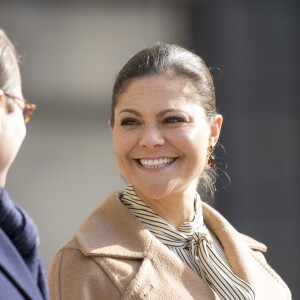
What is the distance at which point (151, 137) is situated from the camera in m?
2.51

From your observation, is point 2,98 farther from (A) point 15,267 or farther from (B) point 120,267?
(B) point 120,267

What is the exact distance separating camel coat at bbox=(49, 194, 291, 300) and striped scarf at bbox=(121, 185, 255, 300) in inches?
1.7

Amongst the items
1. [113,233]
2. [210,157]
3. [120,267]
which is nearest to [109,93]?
[210,157]

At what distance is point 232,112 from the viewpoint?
5.82 metres

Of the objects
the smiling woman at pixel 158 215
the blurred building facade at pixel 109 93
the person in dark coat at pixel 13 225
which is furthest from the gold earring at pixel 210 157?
the blurred building facade at pixel 109 93

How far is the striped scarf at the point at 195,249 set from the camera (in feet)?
8.33

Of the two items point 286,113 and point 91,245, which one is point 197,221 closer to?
point 91,245

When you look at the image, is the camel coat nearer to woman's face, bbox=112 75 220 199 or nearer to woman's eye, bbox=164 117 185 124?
woman's face, bbox=112 75 220 199

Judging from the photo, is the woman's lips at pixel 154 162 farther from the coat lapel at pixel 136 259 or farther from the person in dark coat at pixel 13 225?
the person in dark coat at pixel 13 225

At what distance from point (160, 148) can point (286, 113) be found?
3.60 metres

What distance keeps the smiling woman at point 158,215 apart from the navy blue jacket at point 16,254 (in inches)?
20.0

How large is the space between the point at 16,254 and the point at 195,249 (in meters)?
0.94

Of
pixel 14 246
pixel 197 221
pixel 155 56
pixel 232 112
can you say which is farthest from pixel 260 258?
pixel 232 112

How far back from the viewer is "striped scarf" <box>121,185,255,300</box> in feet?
8.33
